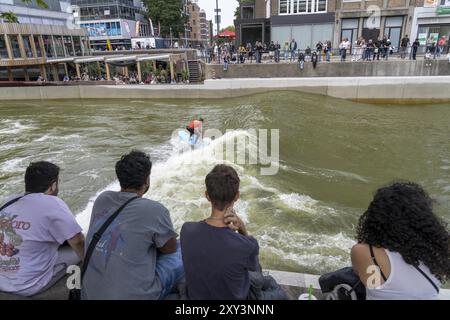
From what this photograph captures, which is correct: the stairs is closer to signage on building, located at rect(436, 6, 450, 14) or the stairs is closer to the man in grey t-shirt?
signage on building, located at rect(436, 6, 450, 14)

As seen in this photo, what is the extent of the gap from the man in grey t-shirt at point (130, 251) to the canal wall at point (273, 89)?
2197cm

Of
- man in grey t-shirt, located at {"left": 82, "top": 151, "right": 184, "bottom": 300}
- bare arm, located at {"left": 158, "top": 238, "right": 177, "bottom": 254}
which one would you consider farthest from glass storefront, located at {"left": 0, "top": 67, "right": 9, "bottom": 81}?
bare arm, located at {"left": 158, "top": 238, "right": 177, "bottom": 254}

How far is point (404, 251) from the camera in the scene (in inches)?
86.3

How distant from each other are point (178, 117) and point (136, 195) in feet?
54.0

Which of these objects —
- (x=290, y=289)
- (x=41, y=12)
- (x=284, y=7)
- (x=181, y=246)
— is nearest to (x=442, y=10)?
(x=284, y=7)

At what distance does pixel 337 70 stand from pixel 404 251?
77.3 ft

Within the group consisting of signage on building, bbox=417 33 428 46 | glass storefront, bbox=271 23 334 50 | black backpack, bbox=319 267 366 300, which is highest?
glass storefront, bbox=271 23 334 50

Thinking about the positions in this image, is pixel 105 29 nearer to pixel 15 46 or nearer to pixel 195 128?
pixel 15 46

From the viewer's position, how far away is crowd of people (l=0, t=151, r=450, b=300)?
2.20m

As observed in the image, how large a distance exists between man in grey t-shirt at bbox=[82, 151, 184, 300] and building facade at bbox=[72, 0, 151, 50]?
66027 mm

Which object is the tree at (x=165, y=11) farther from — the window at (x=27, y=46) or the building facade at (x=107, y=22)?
the window at (x=27, y=46)

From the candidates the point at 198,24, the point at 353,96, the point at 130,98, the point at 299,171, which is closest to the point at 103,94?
the point at 130,98
